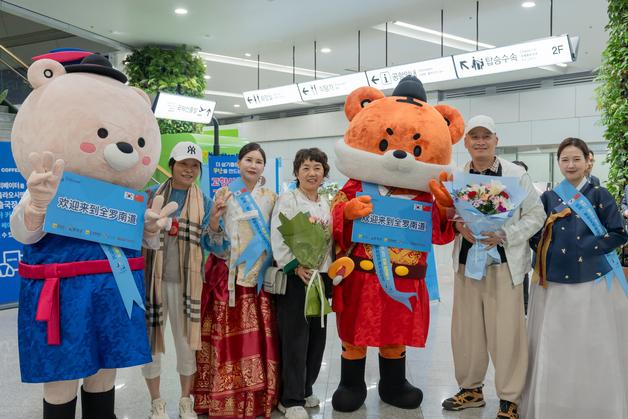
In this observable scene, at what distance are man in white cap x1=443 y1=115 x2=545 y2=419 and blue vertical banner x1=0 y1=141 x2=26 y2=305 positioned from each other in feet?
14.6

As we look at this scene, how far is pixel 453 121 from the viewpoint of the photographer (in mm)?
2992

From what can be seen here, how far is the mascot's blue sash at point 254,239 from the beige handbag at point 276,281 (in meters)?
0.05

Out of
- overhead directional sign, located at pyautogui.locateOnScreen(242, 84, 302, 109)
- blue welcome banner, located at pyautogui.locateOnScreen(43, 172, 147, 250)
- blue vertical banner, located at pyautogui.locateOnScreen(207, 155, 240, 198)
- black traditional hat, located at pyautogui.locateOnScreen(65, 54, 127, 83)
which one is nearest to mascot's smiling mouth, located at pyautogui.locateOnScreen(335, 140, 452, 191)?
blue welcome banner, located at pyautogui.locateOnScreen(43, 172, 147, 250)

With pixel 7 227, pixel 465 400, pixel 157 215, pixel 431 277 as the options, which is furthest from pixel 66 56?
pixel 431 277

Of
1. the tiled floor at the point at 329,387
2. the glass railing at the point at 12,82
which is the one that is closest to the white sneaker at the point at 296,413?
the tiled floor at the point at 329,387

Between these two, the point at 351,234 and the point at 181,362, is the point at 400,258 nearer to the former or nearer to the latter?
the point at 351,234

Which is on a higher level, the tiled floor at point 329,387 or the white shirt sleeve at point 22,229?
the white shirt sleeve at point 22,229

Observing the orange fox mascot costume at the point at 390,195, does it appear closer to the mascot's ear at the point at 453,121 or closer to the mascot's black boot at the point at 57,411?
the mascot's ear at the point at 453,121

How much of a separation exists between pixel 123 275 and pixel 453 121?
6.27 ft

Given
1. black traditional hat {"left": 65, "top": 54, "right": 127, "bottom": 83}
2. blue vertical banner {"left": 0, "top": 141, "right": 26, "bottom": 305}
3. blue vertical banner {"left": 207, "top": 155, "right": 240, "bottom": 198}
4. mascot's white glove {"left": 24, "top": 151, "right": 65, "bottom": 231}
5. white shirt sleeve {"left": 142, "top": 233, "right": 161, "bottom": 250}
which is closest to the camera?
mascot's white glove {"left": 24, "top": 151, "right": 65, "bottom": 231}

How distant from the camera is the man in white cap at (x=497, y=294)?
107 inches

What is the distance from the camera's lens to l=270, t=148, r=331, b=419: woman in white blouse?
272cm

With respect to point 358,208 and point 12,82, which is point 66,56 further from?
point 12,82

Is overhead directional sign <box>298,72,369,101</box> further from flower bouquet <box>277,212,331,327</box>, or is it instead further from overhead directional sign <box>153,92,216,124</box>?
flower bouquet <box>277,212,331,327</box>
